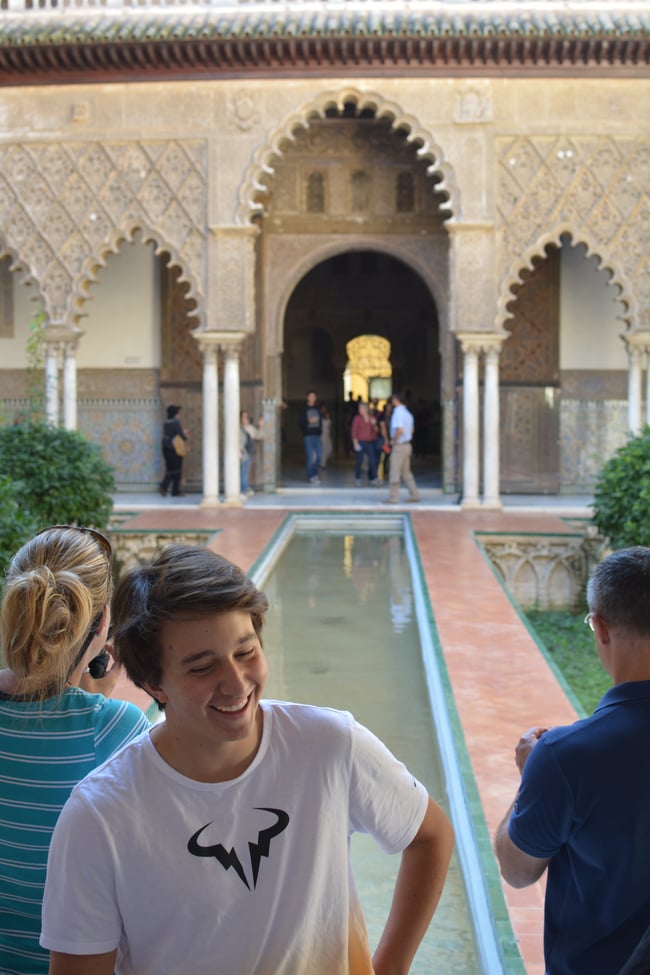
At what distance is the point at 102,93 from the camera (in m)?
13.2

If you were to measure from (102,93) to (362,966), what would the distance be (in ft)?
42.7

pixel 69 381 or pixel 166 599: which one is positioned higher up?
pixel 69 381

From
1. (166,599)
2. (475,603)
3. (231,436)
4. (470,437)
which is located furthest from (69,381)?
(166,599)

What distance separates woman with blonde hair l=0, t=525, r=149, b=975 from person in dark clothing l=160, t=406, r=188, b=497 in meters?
13.0

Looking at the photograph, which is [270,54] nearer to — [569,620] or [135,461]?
[135,461]

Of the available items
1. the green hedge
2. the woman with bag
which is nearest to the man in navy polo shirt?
the green hedge

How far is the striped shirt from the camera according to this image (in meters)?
1.92

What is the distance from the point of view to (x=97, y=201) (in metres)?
13.2

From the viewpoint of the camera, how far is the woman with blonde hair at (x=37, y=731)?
1.90 metres

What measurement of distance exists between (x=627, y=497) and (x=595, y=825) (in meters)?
7.70

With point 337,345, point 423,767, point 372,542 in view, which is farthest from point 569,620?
point 337,345

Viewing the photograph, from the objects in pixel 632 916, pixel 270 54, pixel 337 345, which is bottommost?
pixel 632 916

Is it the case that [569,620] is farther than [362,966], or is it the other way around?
[569,620]

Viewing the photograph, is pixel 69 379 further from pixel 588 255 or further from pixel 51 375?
pixel 588 255
